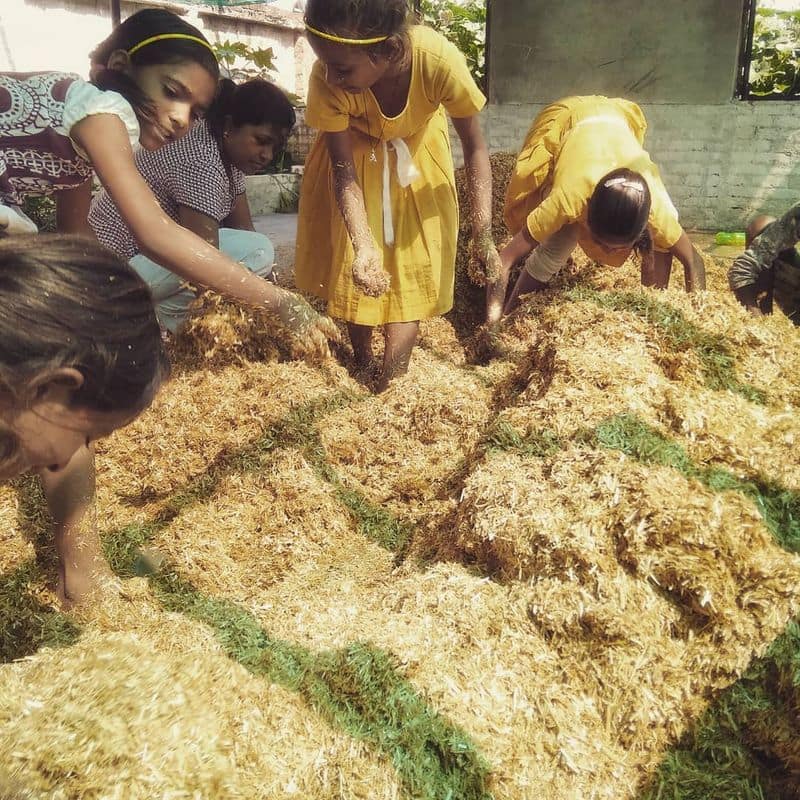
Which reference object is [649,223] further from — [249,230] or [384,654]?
[384,654]

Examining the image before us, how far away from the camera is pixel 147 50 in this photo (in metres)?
2.58

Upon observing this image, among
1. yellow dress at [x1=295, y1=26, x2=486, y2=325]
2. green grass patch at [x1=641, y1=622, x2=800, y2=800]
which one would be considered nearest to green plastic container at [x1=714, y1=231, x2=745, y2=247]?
yellow dress at [x1=295, y1=26, x2=486, y2=325]

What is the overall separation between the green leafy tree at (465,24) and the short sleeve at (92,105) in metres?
7.83

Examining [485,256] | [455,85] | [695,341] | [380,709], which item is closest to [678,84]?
[485,256]

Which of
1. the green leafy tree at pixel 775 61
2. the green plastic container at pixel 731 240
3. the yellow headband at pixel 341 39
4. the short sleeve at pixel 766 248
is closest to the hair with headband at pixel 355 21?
the yellow headband at pixel 341 39

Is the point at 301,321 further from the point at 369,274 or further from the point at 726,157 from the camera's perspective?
the point at 726,157

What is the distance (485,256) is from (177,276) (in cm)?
163

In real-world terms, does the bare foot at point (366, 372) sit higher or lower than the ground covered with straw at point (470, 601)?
lower

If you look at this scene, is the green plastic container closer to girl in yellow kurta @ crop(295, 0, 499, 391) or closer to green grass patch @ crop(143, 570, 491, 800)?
girl in yellow kurta @ crop(295, 0, 499, 391)

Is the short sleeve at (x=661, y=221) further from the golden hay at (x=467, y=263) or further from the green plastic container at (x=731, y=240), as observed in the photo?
the green plastic container at (x=731, y=240)

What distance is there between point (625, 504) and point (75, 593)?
1.74 m

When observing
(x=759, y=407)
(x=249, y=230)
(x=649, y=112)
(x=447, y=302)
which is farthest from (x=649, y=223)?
(x=649, y=112)

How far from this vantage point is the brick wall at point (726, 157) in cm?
851

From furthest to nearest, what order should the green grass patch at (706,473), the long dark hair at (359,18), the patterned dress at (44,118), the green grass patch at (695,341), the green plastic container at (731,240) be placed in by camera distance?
the green plastic container at (731,240)
the long dark hair at (359,18)
the green grass patch at (695,341)
the patterned dress at (44,118)
the green grass patch at (706,473)
